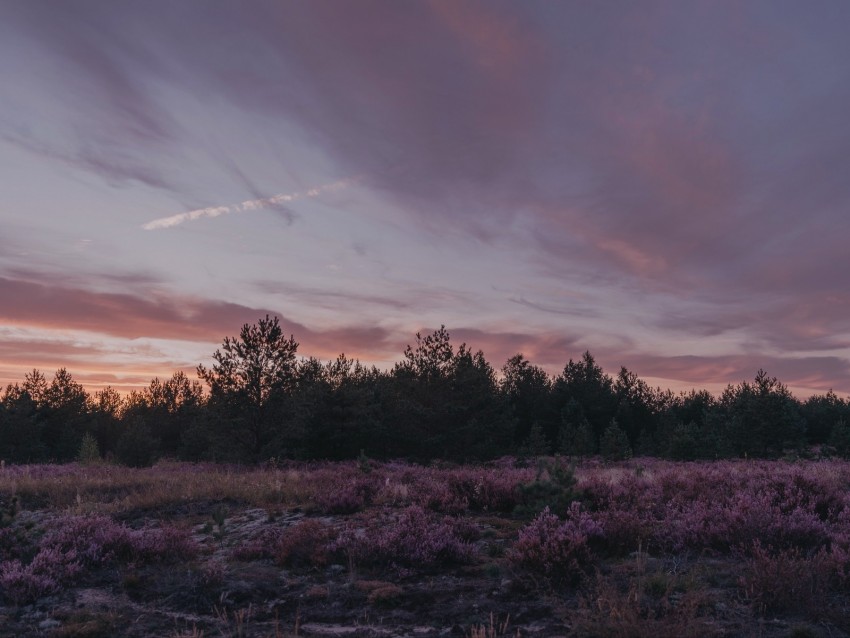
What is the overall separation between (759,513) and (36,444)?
68547 millimetres

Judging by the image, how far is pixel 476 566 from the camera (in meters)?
7.74

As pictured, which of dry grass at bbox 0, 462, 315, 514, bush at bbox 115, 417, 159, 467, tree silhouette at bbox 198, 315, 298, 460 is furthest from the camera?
bush at bbox 115, 417, 159, 467

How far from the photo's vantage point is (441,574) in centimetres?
758

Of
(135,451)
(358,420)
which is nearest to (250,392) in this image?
(358,420)

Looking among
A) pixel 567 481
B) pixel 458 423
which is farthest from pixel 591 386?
pixel 567 481

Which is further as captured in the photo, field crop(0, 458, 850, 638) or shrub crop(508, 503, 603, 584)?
shrub crop(508, 503, 603, 584)

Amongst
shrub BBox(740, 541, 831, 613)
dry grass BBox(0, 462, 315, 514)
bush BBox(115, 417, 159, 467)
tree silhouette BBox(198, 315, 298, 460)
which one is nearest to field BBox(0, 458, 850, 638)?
shrub BBox(740, 541, 831, 613)

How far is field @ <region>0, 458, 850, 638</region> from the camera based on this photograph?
5848 millimetres

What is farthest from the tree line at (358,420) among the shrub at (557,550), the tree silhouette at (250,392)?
the shrub at (557,550)

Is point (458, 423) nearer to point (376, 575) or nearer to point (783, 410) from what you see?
point (783, 410)

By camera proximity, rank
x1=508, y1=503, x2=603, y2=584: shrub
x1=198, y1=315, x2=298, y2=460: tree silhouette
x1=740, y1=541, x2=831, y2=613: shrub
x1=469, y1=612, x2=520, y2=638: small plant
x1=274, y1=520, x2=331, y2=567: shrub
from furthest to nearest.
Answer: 1. x1=198, y1=315, x2=298, y2=460: tree silhouette
2. x1=274, y1=520, x2=331, y2=567: shrub
3. x1=508, y1=503, x2=603, y2=584: shrub
4. x1=740, y1=541, x2=831, y2=613: shrub
5. x1=469, y1=612, x2=520, y2=638: small plant

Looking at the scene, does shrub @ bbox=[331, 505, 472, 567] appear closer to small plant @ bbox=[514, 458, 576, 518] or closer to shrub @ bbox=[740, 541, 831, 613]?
small plant @ bbox=[514, 458, 576, 518]

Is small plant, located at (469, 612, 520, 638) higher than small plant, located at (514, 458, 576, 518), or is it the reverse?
small plant, located at (514, 458, 576, 518)

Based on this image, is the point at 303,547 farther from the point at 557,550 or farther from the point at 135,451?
the point at 135,451
